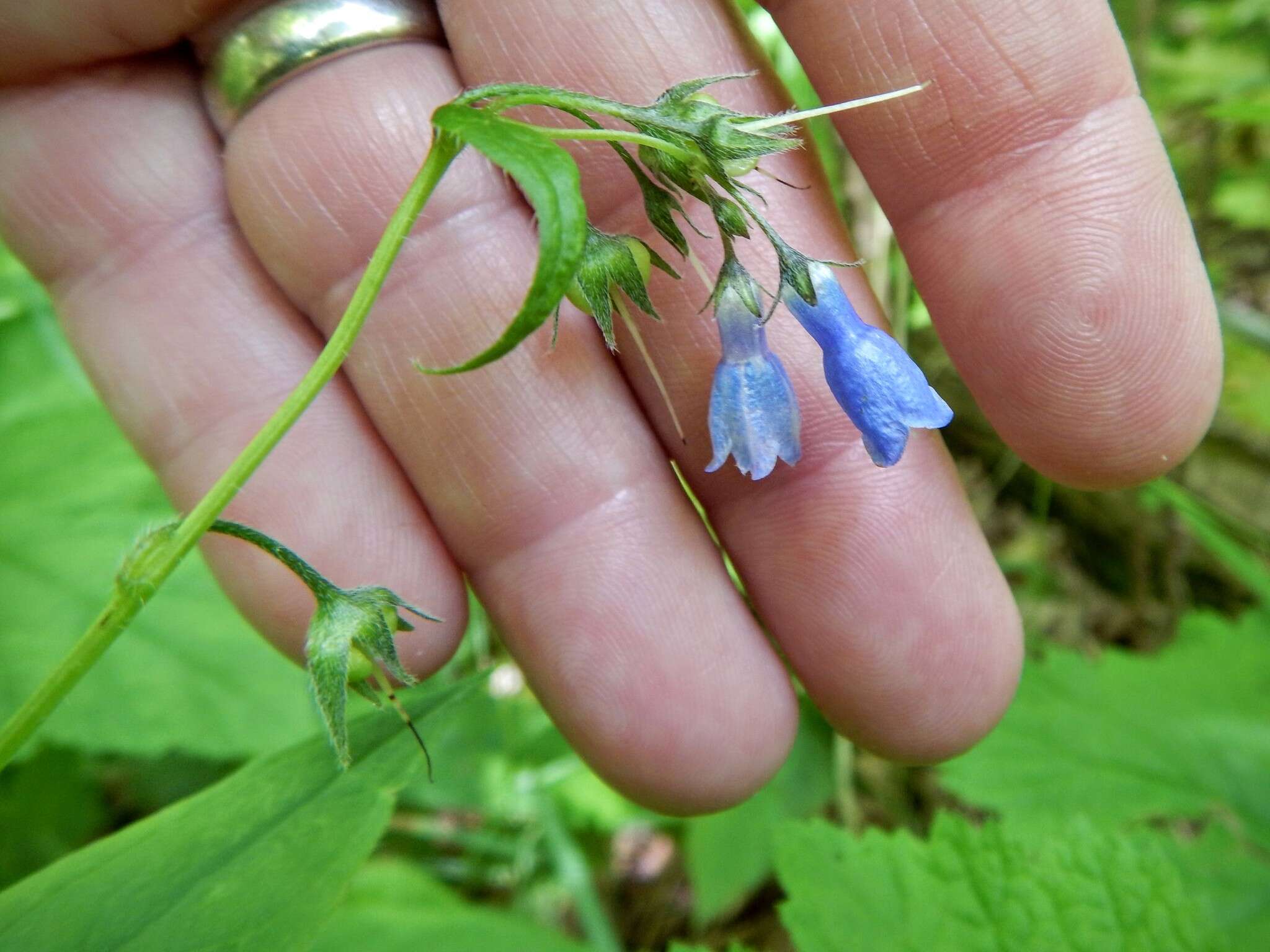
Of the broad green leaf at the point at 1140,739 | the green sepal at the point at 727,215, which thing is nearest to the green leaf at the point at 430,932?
the broad green leaf at the point at 1140,739

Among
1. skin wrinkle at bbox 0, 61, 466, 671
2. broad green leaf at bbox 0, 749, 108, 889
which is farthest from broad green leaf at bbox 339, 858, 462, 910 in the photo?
skin wrinkle at bbox 0, 61, 466, 671

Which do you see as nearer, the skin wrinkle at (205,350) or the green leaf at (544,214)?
the green leaf at (544,214)

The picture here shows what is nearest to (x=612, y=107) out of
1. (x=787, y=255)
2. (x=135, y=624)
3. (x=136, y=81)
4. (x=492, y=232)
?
(x=787, y=255)

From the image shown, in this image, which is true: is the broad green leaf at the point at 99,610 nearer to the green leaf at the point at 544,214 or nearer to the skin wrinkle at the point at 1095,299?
the green leaf at the point at 544,214

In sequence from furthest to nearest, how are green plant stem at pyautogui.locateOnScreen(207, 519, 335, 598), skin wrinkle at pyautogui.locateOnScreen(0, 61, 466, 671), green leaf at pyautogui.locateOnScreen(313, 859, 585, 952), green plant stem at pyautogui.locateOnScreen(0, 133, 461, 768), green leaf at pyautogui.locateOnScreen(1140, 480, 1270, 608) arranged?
green leaf at pyautogui.locateOnScreen(1140, 480, 1270, 608) < green leaf at pyautogui.locateOnScreen(313, 859, 585, 952) < skin wrinkle at pyautogui.locateOnScreen(0, 61, 466, 671) < green plant stem at pyautogui.locateOnScreen(207, 519, 335, 598) < green plant stem at pyautogui.locateOnScreen(0, 133, 461, 768)

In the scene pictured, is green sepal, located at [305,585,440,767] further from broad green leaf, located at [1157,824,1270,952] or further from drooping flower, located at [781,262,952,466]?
broad green leaf, located at [1157,824,1270,952]
